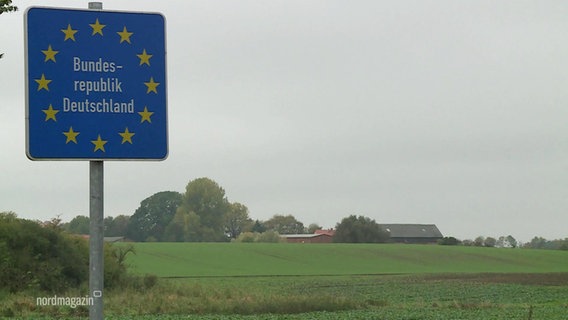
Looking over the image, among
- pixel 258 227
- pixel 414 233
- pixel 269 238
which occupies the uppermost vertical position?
pixel 258 227

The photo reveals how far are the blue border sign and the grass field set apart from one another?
764 centimetres

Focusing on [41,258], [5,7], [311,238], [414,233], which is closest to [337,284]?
[41,258]

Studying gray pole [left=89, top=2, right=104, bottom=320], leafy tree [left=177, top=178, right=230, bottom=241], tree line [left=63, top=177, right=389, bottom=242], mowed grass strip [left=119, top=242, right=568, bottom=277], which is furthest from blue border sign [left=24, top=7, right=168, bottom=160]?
leafy tree [left=177, top=178, right=230, bottom=241]

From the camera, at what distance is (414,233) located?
176m

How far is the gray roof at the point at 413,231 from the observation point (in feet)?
571

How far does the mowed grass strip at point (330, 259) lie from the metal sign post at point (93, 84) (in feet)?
284

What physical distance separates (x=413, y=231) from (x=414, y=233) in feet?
1.49

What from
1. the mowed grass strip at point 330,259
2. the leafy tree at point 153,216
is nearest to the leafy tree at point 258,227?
the leafy tree at point 153,216

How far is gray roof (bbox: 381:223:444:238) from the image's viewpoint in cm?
17406

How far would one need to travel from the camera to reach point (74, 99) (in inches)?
193

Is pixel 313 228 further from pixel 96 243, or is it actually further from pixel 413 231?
pixel 96 243

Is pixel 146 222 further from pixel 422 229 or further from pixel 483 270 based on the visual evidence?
pixel 483 270

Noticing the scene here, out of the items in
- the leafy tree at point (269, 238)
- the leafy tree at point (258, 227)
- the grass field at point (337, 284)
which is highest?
the leafy tree at point (258, 227)

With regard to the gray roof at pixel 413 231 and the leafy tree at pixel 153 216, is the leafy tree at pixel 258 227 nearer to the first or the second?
the leafy tree at pixel 153 216
